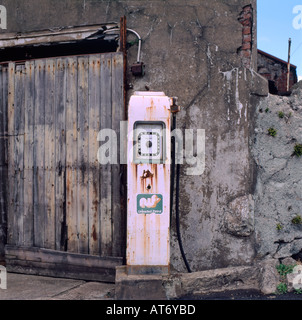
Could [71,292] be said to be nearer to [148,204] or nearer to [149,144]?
[148,204]

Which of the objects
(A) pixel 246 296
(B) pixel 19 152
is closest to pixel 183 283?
(A) pixel 246 296

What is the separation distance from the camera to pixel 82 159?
14.8 feet

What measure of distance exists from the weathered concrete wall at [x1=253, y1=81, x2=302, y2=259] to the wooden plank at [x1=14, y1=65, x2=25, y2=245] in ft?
9.64

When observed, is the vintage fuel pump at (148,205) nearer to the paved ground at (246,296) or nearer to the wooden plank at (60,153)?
the paved ground at (246,296)

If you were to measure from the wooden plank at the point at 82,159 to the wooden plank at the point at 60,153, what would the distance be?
208mm

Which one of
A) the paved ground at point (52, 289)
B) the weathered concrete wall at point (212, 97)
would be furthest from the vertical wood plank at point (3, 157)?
the weathered concrete wall at point (212, 97)

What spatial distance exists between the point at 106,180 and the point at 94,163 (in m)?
0.26

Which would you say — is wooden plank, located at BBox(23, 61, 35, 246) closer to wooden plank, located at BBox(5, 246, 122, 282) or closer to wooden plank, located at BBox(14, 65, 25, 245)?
wooden plank, located at BBox(14, 65, 25, 245)

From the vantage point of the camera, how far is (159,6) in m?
4.38

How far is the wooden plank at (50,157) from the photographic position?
15.1 ft

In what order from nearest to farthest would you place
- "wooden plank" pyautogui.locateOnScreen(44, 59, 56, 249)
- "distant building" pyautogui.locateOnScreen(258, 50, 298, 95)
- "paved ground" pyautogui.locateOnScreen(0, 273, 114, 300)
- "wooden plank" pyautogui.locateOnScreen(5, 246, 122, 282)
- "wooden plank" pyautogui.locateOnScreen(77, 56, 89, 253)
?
"paved ground" pyautogui.locateOnScreen(0, 273, 114, 300), "wooden plank" pyautogui.locateOnScreen(5, 246, 122, 282), "wooden plank" pyautogui.locateOnScreen(77, 56, 89, 253), "wooden plank" pyautogui.locateOnScreen(44, 59, 56, 249), "distant building" pyautogui.locateOnScreen(258, 50, 298, 95)

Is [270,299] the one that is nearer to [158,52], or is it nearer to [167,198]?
[167,198]

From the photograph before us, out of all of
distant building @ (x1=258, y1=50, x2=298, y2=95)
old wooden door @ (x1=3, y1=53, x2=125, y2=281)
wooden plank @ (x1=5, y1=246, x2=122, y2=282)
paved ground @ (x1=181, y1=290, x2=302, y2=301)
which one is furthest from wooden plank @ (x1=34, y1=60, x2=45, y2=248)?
distant building @ (x1=258, y1=50, x2=298, y2=95)

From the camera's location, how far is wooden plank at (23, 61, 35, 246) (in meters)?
4.71
